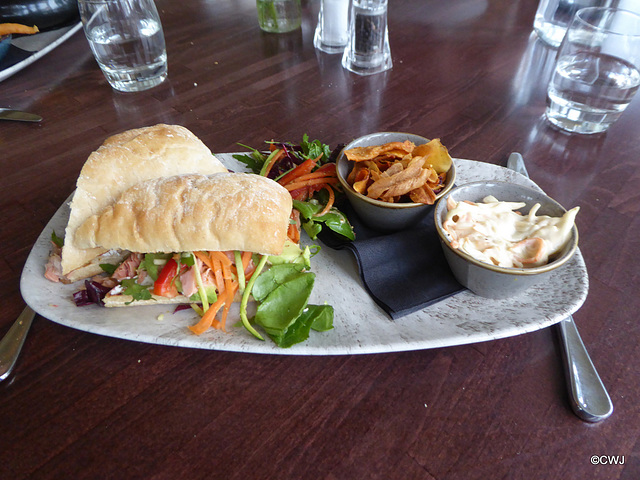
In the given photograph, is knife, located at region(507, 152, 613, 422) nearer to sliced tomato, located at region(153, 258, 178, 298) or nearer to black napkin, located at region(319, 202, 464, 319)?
black napkin, located at region(319, 202, 464, 319)

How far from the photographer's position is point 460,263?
4.21ft

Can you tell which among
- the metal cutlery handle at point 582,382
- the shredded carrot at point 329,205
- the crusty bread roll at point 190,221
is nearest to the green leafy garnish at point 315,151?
the shredded carrot at point 329,205

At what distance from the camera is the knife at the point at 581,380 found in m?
1.05

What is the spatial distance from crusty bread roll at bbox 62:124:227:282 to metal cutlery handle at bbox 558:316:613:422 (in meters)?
1.29

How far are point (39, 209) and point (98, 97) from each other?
42.0 inches

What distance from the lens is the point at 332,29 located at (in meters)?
2.82

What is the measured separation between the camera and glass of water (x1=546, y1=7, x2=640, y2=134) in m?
1.97

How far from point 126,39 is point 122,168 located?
1.31m

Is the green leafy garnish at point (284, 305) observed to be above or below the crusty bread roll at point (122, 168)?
below

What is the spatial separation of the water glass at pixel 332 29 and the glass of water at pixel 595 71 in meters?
1.32

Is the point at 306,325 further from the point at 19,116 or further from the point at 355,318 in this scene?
the point at 19,116

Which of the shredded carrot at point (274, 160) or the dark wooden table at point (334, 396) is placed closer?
the dark wooden table at point (334, 396)

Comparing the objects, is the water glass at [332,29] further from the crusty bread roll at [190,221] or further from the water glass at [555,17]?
the crusty bread roll at [190,221]

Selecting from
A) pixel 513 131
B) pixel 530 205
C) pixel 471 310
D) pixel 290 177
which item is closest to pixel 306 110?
pixel 290 177
